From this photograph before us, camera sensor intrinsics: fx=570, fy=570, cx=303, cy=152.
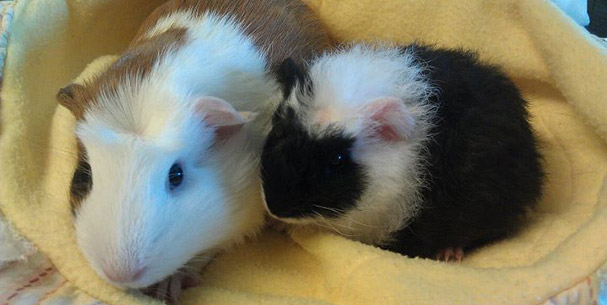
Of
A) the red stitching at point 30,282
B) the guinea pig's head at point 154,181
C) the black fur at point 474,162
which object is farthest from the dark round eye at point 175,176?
the black fur at point 474,162

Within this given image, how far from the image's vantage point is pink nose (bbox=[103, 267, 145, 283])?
954 mm

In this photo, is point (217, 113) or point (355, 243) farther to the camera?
point (355, 243)

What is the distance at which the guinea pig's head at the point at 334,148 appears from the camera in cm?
111

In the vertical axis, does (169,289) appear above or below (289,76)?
below

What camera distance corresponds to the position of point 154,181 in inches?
39.2

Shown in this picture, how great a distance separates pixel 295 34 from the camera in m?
1.56

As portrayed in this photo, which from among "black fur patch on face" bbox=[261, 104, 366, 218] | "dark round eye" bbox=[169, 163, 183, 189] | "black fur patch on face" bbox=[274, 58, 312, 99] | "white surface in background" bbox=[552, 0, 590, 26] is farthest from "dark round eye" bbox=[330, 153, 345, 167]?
"white surface in background" bbox=[552, 0, 590, 26]

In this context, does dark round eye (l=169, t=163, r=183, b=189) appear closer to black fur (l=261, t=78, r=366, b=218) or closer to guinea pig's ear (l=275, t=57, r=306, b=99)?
black fur (l=261, t=78, r=366, b=218)

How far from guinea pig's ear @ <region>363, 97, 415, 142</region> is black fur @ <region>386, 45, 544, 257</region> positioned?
0.08 m

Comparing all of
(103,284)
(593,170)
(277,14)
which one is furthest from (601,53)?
(103,284)

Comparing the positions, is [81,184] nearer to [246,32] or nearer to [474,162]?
[246,32]

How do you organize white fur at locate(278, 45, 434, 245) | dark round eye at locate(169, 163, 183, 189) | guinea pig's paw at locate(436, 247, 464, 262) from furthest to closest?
guinea pig's paw at locate(436, 247, 464, 262) → white fur at locate(278, 45, 434, 245) → dark round eye at locate(169, 163, 183, 189)

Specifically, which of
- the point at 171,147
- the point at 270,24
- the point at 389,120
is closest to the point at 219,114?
the point at 171,147

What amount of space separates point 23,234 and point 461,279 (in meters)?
0.91
